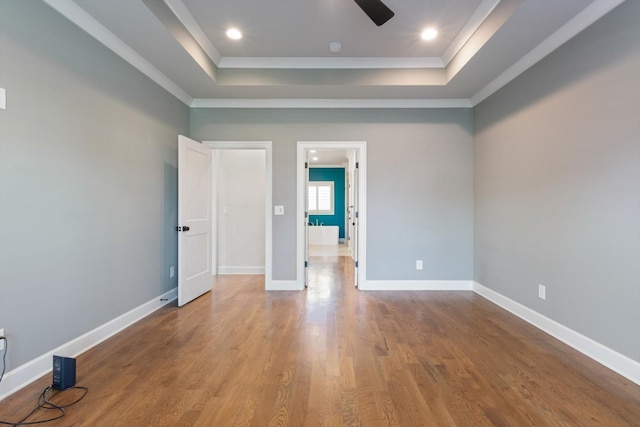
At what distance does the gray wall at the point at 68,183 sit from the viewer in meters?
1.72

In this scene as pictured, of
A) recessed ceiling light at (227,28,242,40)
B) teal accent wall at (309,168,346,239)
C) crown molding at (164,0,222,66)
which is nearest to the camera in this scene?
crown molding at (164,0,222,66)

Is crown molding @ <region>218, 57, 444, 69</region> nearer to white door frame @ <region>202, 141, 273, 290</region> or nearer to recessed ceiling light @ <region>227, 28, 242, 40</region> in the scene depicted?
recessed ceiling light @ <region>227, 28, 242, 40</region>

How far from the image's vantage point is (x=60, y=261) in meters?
2.02

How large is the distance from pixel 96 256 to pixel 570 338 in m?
3.96

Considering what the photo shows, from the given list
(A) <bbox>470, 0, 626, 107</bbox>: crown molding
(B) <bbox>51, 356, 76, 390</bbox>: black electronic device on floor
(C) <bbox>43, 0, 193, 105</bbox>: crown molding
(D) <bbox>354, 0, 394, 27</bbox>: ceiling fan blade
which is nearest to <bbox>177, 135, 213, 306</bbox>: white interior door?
(C) <bbox>43, 0, 193, 105</bbox>: crown molding

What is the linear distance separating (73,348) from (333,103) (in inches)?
144

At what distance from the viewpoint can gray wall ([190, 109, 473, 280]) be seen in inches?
153

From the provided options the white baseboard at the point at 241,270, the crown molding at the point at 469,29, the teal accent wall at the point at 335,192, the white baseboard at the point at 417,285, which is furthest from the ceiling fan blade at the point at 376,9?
the teal accent wall at the point at 335,192

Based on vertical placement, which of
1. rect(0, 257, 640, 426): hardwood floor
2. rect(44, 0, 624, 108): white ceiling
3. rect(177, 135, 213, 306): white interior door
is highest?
rect(44, 0, 624, 108): white ceiling

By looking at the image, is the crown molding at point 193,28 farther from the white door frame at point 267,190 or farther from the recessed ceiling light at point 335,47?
the recessed ceiling light at point 335,47

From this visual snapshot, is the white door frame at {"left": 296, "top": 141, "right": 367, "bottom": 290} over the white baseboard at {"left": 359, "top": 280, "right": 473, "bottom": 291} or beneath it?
over

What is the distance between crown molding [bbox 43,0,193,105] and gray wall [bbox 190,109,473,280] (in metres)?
0.82

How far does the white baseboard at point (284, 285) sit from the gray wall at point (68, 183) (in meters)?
1.44

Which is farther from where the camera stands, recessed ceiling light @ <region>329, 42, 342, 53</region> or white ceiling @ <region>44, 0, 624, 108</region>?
recessed ceiling light @ <region>329, 42, 342, 53</region>
